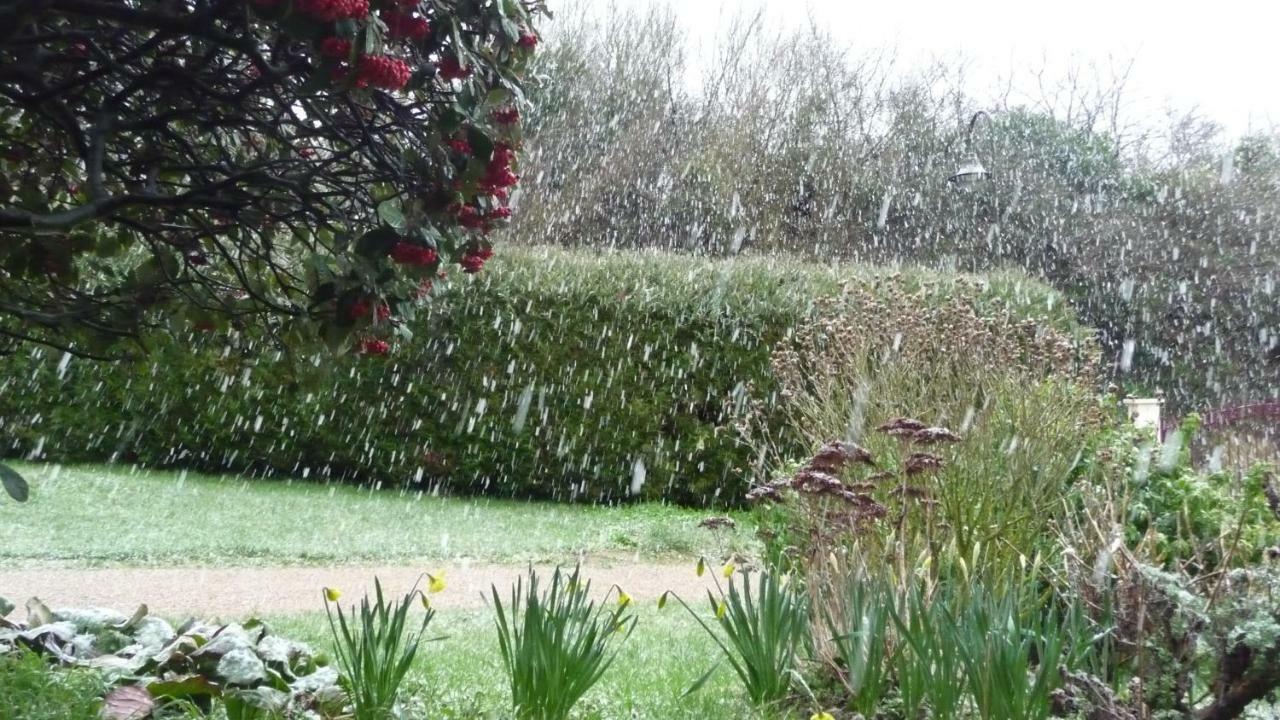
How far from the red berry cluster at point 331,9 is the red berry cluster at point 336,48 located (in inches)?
1.4

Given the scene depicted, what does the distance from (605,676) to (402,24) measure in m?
2.41

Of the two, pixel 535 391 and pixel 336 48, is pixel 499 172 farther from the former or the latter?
pixel 535 391

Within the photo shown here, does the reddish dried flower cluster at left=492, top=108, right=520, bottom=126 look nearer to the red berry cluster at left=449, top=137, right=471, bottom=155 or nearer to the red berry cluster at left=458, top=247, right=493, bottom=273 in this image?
the red berry cluster at left=449, top=137, right=471, bottom=155

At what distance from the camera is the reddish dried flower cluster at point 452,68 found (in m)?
1.94

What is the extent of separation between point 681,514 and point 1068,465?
175 inches

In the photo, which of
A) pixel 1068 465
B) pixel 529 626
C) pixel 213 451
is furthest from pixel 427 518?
pixel 529 626

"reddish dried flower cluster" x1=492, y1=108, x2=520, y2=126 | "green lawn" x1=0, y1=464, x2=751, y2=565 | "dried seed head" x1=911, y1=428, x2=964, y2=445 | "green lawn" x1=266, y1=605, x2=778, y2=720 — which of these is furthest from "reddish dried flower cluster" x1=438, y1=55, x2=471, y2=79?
"green lawn" x1=0, y1=464, x2=751, y2=565

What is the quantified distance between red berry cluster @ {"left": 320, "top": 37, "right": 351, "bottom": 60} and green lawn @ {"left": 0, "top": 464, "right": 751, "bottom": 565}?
175 inches

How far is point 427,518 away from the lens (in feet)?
26.3

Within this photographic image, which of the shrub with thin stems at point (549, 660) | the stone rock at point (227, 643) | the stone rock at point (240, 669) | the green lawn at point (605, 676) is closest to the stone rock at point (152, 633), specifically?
the stone rock at point (227, 643)

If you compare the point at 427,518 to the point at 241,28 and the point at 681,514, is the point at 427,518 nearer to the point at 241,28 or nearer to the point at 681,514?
the point at 681,514

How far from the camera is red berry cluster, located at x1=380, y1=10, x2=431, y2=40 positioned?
1.80 m

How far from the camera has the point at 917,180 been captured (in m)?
17.4

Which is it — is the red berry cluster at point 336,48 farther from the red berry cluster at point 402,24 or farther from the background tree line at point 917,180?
the background tree line at point 917,180
